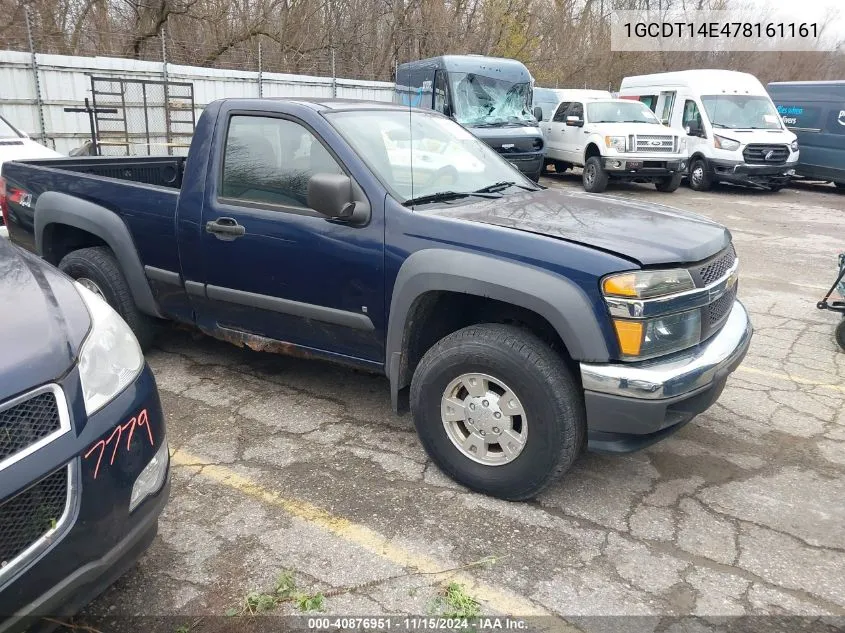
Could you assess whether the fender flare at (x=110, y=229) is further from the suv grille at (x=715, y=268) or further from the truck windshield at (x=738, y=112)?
the truck windshield at (x=738, y=112)

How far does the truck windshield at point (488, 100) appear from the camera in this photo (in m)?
13.5

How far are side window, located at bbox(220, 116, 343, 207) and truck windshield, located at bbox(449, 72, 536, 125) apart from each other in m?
10.00

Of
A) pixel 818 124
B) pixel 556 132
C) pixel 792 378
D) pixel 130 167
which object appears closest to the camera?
pixel 792 378

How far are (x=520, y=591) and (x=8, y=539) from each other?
5.61 feet

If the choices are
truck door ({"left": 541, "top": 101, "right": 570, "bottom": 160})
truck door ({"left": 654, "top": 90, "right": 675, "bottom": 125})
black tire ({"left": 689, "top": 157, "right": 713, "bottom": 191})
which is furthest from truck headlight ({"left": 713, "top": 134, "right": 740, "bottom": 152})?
truck door ({"left": 541, "top": 101, "right": 570, "bottom": 160})

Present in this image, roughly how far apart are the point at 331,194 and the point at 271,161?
737mm

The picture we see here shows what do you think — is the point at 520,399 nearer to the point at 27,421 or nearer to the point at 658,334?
the point at 658,334

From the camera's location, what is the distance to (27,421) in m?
1.85

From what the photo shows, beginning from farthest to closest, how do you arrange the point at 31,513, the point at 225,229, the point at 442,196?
1. the point at 225,229
2. the point at 442,196
3. the point at 31,513

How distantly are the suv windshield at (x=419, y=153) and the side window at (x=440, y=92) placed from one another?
9.71 metres

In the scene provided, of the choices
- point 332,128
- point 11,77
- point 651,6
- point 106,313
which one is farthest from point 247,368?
point 651,6

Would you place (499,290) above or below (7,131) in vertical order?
below

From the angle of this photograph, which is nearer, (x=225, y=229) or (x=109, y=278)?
(x=225, y=229)

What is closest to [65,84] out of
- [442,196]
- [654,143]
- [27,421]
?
[654,143]
